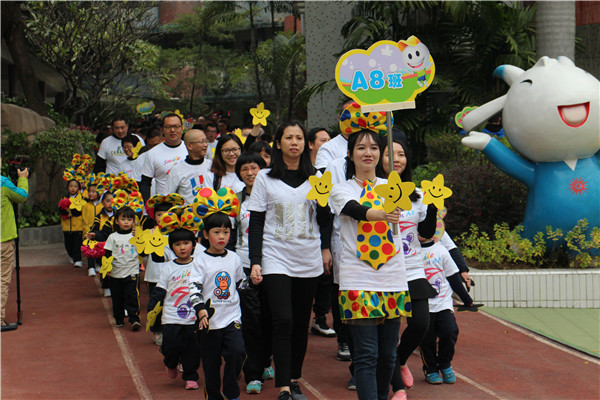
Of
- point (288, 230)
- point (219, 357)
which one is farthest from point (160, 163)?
point (219, 357)

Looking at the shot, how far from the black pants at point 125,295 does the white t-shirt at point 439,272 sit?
351 cm

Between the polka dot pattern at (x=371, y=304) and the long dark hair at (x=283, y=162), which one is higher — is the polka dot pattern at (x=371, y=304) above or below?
below

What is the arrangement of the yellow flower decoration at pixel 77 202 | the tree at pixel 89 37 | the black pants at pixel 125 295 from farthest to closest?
the tree at pixel 89 37, the yellow flower decoration at pixel 77 202, the black pants at pixel 125 295

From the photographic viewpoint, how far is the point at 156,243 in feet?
23.3

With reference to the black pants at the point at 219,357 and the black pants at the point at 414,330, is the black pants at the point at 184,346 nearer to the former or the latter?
the black pants at the point at 219,357

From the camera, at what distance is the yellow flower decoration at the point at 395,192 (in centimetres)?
478

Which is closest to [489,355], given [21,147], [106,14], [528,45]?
[528,45]

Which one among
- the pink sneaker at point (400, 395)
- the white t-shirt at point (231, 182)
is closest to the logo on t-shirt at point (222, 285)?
the pink sneaker at point (400, 395)

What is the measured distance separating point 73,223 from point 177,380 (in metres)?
6.42

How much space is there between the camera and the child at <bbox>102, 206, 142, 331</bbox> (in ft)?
27.7

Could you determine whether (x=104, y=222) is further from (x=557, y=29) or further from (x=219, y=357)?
(x=557, y=29)

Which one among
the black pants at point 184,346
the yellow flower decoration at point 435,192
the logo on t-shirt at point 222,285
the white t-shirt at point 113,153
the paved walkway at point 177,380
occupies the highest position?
the white t-shirt at point 113,153

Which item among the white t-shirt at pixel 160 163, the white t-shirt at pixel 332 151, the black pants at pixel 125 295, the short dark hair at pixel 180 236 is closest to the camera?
the short dark hair at pixel 180 236

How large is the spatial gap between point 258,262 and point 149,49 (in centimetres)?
1727
